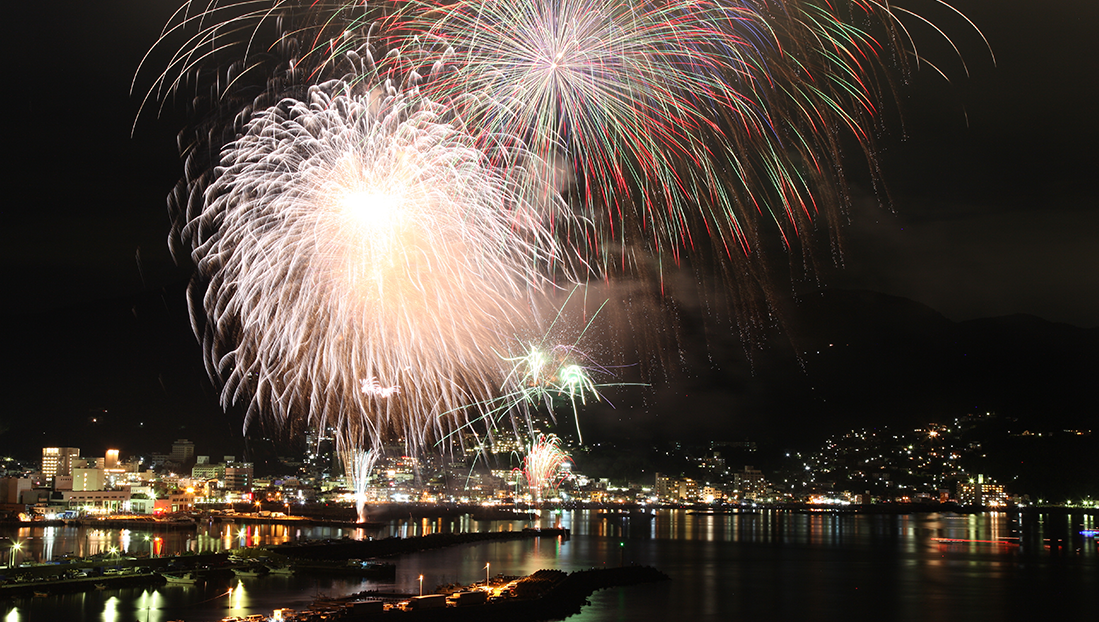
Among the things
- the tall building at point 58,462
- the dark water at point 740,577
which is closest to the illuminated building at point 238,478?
the tall building at point 58,462

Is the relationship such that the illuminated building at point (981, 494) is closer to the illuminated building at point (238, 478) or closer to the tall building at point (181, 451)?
the illuminated building at point (238, 478)

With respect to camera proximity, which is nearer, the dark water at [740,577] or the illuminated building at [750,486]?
the dark water at [740,577]

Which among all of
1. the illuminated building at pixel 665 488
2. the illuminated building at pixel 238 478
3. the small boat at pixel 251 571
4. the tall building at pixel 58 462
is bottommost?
the illuminated building at pixel 665 488

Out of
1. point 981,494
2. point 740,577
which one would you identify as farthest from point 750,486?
point 740,577

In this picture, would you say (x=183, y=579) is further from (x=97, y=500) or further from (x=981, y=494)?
(x=981, y=494)

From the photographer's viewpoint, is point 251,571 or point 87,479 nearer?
point 251,571

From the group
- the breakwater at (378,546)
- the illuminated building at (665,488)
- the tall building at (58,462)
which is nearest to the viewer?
the breakwater at (378,546)

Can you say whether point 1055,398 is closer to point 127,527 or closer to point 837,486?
point 837,486
